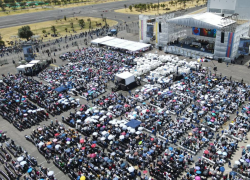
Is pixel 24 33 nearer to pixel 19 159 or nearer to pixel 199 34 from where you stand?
pixel 199 34

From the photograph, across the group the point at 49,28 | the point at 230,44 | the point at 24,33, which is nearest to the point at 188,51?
the point at 230,44

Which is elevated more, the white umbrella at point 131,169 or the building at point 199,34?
the building at point 199,34

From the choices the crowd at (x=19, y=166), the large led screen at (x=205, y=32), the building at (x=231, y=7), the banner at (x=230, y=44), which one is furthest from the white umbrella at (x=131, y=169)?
the building at (x=231, y=7)

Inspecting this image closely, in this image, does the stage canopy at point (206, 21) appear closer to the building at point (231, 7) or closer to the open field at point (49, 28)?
the building at point (231, 7)

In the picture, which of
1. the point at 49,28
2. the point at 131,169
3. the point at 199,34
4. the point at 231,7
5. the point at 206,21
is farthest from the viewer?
the point at 49,28

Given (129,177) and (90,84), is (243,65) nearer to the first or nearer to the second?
(90,84)

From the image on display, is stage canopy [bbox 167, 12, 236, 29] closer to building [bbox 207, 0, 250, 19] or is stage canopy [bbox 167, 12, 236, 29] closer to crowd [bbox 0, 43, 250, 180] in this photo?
crowd [bbox 0, 43, 250, 180]

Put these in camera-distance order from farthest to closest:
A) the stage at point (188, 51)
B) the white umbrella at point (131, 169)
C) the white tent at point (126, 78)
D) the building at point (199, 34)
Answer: the stage at point (188, 51), the building at point (199, 34), the white tent at point (126, 78), the white umbrella at point (131, 169)

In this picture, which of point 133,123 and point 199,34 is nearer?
point 133,123
